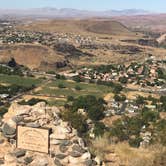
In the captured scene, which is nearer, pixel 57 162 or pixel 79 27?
pixel 57 162

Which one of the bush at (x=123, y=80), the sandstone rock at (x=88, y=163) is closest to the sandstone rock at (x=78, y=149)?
the sandstone rock at (x=88, y=163)

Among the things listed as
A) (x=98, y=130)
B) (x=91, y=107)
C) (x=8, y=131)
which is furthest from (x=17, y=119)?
(x=91, y=107)

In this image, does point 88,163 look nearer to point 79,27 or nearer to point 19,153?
point 19,153

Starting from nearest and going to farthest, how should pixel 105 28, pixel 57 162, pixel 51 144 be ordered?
pixel 57 162 → pixel 51 144 → pixel 105 28

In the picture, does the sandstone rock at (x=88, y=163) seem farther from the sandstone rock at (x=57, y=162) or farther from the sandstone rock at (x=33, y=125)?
the sandstone rock at (x=33, y=125)

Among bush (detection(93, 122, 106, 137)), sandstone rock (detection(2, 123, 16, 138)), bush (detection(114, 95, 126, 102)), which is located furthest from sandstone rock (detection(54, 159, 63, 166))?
bush (detection(114, 95, 126, 102))

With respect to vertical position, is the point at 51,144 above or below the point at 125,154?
above
